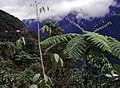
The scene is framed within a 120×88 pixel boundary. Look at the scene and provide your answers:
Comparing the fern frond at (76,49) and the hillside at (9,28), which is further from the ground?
the fern frond at (76,49)

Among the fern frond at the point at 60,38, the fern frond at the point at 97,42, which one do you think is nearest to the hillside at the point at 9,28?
the fern frond at the point at 60,38

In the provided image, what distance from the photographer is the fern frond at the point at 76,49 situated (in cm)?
319

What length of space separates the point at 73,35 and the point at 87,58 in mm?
253

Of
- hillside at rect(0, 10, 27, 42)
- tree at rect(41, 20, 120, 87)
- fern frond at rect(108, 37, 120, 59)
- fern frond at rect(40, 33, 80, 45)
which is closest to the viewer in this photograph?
fern frond at rect(108, 37, 120, 59)

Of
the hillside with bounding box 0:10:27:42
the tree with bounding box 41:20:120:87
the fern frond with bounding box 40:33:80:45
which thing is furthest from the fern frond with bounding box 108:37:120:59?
the hillside with bounding box 0:10:27:42

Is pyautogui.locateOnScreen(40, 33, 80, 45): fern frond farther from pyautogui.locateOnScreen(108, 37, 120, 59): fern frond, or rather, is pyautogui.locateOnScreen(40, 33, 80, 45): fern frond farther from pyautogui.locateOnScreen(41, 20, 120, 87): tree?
pyautogui.locateOnScreen(108, 37, 120, 59): fern frond

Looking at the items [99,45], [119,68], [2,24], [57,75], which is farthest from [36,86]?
[2,24]

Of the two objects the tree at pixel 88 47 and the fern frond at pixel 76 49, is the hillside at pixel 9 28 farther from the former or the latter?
the fern frond at pixel 76 49

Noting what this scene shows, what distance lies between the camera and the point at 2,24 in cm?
2612

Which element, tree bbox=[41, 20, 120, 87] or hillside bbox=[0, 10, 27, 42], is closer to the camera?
tree bbox=[41, 20, 120, 87]

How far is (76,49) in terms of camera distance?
325 centimetres

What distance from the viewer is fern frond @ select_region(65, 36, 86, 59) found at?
10.5 ft

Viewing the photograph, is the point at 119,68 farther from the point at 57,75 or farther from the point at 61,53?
the point at 57,75

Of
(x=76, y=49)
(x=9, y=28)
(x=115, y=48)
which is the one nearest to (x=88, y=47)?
(x=76, y=49)
